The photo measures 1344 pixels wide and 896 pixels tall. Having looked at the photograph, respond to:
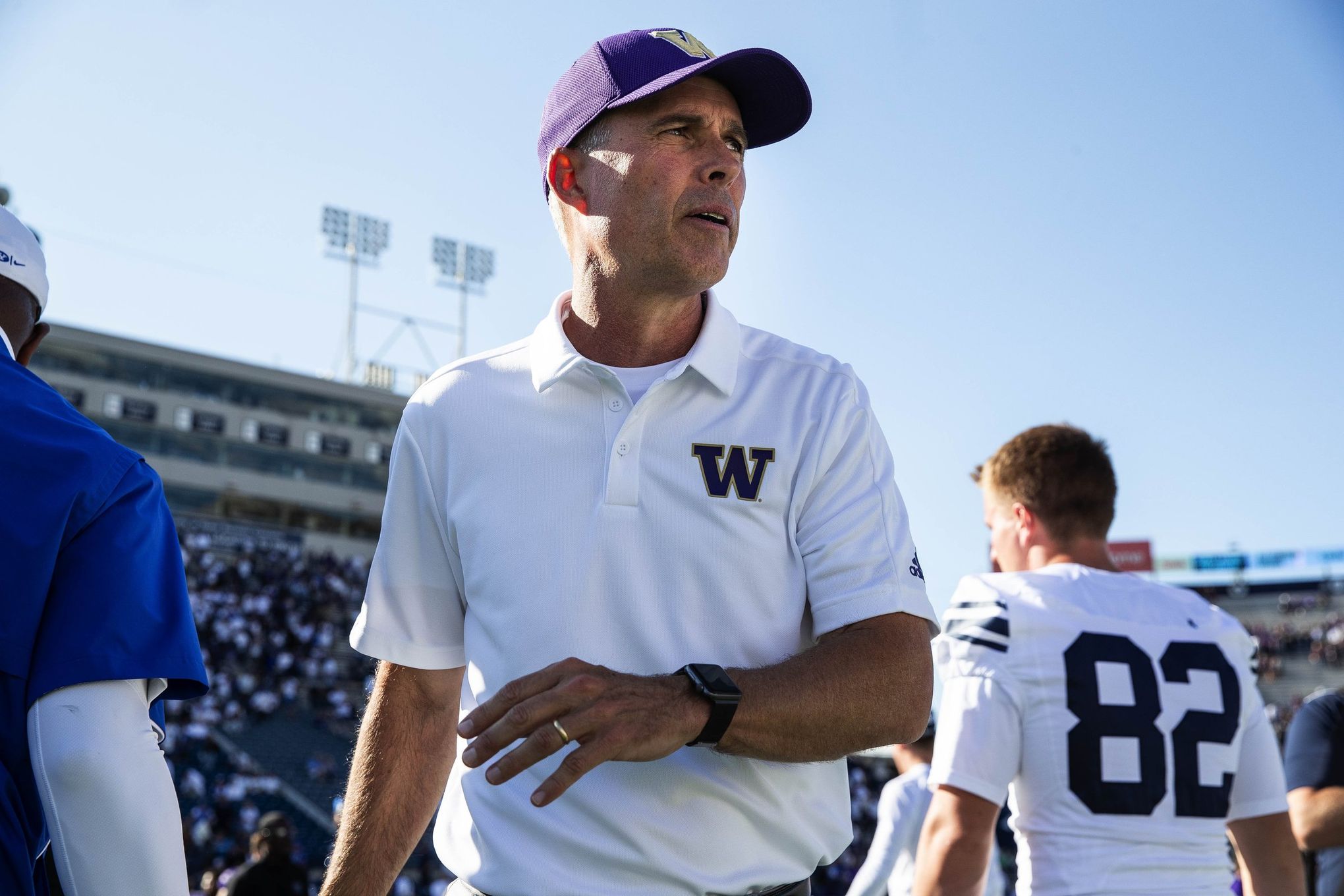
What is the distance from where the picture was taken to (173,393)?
45.5 meters

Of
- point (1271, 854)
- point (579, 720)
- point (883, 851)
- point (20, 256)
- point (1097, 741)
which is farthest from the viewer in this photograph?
point (883, 851)

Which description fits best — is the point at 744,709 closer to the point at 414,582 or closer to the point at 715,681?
the point at 715,681

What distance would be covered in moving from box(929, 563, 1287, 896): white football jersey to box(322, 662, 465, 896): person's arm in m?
1.29

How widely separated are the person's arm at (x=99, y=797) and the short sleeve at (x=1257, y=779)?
2587 millimetres

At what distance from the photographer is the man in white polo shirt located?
1.82 m

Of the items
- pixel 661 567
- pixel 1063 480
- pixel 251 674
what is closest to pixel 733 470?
pixel 661 567

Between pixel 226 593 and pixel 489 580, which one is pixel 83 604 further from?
pixel 226 593

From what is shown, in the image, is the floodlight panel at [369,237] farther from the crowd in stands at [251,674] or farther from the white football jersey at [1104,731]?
the white football jersey at [1104,731]

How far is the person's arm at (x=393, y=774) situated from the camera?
2.18 meters

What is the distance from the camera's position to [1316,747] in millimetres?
3533

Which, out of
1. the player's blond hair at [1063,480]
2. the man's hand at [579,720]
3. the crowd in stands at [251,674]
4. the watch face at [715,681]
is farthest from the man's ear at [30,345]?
the crowd in stands at [251,674]

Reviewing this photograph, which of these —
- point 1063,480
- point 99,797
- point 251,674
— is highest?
point 1063,480

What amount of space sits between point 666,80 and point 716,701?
1112 mm

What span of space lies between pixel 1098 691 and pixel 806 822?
1.28 metres
